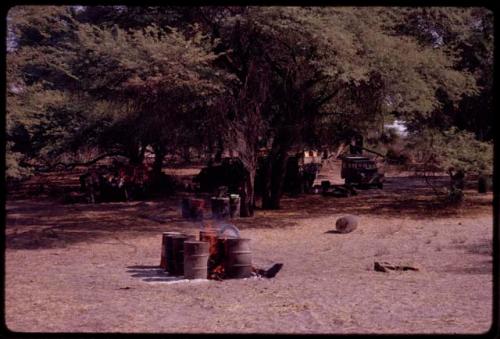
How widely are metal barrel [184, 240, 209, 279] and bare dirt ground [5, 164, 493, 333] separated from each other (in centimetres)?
27

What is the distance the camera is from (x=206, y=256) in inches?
424

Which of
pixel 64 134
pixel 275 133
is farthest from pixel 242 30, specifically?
pixel 64 134

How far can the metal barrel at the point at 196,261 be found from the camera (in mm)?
10555

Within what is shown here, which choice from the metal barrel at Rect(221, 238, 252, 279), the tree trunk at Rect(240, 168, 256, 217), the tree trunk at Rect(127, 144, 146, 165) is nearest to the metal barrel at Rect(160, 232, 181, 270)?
the metal barrel at Rect(221, 238, 252, 279)

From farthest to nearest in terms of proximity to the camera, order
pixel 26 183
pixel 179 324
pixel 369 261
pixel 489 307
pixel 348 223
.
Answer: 1. pixel 26 183
2. pixel 348 223
3. pixel 369 261
4. pixel 489 307
5. pixel 179 324

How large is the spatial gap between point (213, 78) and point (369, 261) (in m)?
7.96

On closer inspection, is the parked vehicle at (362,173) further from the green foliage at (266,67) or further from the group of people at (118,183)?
the group of people at (118,183)

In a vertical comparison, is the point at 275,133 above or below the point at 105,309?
above

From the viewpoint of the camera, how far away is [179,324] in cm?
771

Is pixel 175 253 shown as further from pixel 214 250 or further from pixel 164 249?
pixel 214 250

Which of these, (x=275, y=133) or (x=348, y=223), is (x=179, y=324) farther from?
(x=275, y=133)

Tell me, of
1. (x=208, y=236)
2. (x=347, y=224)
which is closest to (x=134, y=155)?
(x=347, y=224)

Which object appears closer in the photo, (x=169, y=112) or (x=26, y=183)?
(x=169, y=112)

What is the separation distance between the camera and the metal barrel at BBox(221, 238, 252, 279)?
1074 cm
